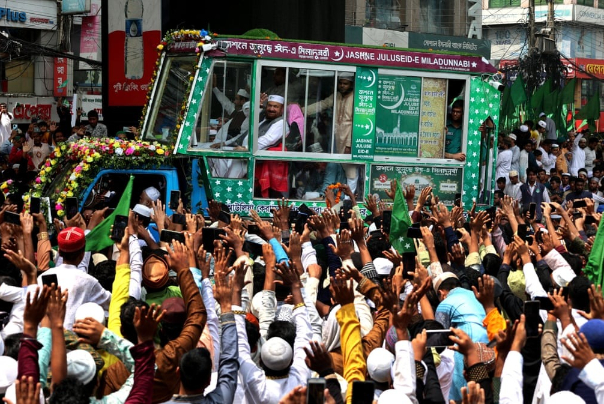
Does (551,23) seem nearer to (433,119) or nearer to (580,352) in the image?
(433,119)

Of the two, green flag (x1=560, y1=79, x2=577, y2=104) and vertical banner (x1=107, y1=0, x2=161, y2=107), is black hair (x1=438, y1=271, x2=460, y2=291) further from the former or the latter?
green flag (x1=560, y1=79, x2=577, y2=104)

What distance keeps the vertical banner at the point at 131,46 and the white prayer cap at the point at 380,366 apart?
1554cm

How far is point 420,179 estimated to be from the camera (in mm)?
13875

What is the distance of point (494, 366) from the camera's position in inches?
223

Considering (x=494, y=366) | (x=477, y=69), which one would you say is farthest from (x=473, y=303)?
(x=477, y=69)

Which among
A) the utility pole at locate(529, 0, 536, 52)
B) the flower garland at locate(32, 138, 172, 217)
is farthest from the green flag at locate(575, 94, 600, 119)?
the flower garland at locate(32, 138, 172, 217)

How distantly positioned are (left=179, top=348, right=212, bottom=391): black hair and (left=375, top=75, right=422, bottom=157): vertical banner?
29.5 ft

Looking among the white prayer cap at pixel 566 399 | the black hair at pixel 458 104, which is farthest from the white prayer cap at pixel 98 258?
the black hair at pixel 458 104

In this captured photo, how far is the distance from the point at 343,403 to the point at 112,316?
5.90 feet

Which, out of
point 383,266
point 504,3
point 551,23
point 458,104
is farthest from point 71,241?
point 504,3

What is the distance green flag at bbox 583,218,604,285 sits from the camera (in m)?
8.33

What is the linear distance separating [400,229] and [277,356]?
4.04 meters

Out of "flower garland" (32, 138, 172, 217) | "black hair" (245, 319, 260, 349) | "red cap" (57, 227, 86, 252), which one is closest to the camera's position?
"black hair" (245, 319, 260, 349)

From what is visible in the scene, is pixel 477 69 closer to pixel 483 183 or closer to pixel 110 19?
pixel 483 183
